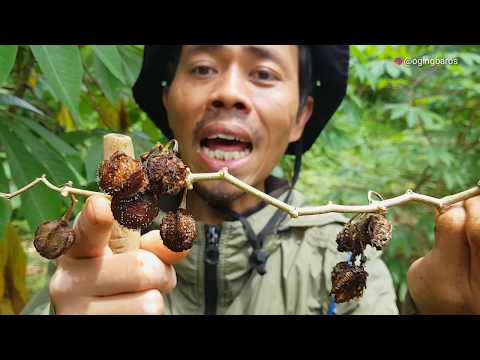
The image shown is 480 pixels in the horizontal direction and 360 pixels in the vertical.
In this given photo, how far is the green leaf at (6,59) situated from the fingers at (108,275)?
0.39 metres

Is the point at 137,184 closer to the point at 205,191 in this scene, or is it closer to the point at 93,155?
the point at 93,155

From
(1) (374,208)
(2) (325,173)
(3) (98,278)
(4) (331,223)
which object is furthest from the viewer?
(2) (325,173)

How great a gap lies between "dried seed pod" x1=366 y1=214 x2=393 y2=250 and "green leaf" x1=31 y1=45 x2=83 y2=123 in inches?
27.4

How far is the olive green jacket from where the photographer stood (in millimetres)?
1415

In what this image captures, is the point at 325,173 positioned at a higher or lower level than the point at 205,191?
higher

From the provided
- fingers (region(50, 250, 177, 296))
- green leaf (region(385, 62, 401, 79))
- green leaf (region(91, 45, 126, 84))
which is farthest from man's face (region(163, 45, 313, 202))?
green leaf (region(385, 62, 401, 79))

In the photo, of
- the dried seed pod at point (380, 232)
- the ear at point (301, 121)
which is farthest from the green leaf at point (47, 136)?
the dried seed pod at point (380, 232)

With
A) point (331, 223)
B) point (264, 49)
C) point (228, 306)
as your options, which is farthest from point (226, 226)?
point (264, 49)

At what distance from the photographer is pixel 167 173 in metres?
0.62

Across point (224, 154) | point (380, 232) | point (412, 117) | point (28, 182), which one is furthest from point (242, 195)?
point (412, 117)

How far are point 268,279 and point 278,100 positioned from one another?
60 centimetres

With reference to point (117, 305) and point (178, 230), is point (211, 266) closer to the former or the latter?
point (117, 305)

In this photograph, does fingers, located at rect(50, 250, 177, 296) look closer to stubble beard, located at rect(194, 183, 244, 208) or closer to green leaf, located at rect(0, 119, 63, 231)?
green leaf, located at rect(0, 119, 63, 231)

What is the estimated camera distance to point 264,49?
1.41 metres
